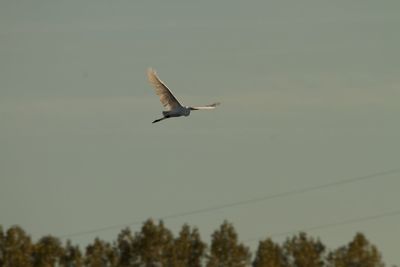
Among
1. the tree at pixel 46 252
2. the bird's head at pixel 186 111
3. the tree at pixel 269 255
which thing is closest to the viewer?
the bird's head at pixel 186 111

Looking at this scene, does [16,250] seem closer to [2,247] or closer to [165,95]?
[2,247]

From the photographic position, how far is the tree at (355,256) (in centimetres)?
9644

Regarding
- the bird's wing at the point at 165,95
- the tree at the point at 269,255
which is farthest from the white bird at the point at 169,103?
the tree at the point at 269,255

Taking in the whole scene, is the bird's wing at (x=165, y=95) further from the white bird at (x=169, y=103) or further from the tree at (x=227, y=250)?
the tree at (x=227, y=250)

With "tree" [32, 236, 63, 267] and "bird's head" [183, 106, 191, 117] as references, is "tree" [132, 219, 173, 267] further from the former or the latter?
"bird's head" [183, 106, 191, 117]

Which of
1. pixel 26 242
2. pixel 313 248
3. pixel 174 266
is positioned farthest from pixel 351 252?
pixel 26 242

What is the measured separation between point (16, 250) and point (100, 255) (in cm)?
416

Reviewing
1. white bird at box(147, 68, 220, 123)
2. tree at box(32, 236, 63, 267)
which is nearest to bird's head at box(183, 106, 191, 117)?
white bird at box(147, 68, 220, 123)

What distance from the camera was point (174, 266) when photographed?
328ft

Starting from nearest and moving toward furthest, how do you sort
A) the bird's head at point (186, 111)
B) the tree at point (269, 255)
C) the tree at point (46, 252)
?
1. the bird's head at point (186, 111)
2. the tree at point (269, 255)
3. the tree at point (46, 252)

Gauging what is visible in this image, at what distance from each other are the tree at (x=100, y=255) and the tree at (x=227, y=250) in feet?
17.7

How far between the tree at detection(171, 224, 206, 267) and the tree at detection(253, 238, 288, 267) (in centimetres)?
395

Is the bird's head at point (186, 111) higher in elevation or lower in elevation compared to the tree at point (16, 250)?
lower

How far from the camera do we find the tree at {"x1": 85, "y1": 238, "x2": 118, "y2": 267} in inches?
3927
